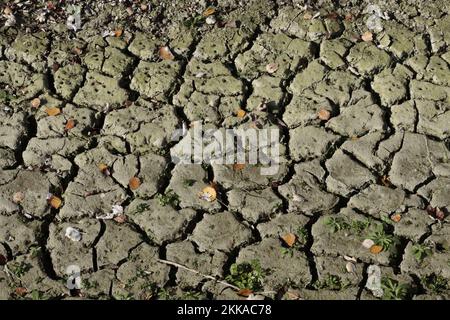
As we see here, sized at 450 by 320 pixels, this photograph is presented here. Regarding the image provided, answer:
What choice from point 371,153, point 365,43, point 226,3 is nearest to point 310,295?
point 371,153

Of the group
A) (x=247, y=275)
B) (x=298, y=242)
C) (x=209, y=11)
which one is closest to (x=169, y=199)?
(x=247, y=275)


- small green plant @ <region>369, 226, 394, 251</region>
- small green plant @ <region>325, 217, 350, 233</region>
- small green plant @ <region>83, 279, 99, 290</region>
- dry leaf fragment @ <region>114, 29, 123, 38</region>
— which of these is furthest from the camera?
dry leaf fragment @ <region>114, 29, 123, 38</region>

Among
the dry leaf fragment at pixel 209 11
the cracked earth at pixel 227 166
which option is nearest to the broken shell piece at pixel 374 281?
the cracked earth at pixel 227 166

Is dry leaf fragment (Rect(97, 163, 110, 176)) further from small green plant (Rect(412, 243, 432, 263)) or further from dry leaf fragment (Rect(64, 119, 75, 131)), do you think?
small green plant (Rect(412, 243, 432, 263))

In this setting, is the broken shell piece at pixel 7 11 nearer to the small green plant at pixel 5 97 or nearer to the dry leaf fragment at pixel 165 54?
the small green plant at pixel 5 97

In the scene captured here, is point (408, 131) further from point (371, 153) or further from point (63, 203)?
point (63, 203)

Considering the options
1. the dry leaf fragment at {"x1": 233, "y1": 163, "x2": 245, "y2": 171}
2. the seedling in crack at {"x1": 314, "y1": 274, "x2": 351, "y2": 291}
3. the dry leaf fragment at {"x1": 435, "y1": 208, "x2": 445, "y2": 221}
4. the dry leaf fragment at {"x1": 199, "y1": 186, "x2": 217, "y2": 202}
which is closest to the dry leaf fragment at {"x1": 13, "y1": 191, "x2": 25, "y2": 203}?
the dry leaf fragment at {"x1": 199, "y1": 186, "x2": 217, "y2": 202}

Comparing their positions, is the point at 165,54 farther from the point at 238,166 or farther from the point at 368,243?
the point at 368,243
